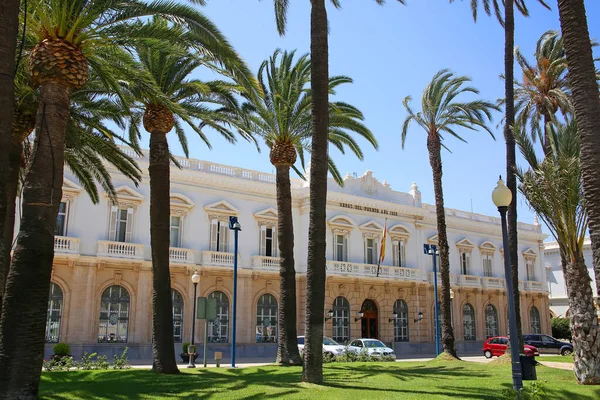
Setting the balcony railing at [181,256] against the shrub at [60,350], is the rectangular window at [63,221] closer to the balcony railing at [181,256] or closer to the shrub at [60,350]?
the balcony railing at [181,256]

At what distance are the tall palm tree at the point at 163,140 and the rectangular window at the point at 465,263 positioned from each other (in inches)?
1256

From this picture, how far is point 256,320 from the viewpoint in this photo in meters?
35.2

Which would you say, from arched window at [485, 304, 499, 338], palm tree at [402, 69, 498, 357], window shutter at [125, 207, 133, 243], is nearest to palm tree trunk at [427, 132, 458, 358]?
palm tree at [402, 69, 498, 357]

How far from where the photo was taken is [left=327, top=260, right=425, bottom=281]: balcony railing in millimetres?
38037

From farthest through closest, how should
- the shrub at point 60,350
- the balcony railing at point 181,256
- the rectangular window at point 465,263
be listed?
the rectangular window at point 465,263 < the balcony railing at point 181,256 < the shrub at point 60,350

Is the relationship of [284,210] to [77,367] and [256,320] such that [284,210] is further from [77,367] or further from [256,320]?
[256,320]

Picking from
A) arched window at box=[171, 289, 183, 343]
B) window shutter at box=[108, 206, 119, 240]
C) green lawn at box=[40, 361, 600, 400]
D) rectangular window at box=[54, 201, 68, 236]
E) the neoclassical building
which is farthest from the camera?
arched window at box=[171, 289, 183, 343]

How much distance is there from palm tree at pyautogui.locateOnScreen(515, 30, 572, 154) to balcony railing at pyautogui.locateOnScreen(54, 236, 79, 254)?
2300 centimetres

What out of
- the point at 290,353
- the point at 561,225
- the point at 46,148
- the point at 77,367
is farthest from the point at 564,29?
the point at 77,367

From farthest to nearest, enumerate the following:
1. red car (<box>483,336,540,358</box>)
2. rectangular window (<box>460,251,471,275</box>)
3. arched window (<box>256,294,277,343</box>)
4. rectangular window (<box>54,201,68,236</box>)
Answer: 1. rectangular window (<box>460,251,471,275</box>)
2. red car (<box>483,336,540,358</box>)
3. arched window (<box>256,294,277,343</box>)
4. rectangular window (<box>54,201,68,236</box>)

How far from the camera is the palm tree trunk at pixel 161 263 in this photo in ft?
53.5

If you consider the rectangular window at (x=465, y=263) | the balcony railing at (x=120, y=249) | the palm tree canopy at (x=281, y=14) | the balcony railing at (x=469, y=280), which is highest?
the palm tree canopy at (x=281, y=14)

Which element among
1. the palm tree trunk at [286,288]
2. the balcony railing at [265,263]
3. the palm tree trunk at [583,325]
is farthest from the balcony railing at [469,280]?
the palm tree trunk at [583,325]

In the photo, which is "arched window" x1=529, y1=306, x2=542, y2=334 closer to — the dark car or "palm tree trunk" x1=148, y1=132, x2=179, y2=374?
the dark car
